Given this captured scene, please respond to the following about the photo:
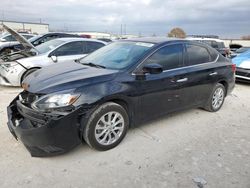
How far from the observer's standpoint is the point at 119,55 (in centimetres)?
385

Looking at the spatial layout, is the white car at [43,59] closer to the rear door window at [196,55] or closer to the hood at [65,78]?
the hood at [65,78]

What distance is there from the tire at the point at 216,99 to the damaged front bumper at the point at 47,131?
3.04 m

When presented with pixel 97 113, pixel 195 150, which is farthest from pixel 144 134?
pixel 97 113

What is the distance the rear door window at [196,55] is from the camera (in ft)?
13.7

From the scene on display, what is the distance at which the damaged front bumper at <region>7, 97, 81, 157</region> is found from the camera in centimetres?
268

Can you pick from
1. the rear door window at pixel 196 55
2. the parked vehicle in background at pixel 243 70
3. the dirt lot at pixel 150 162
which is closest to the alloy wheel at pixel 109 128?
the dirt lot at pixel 150 162

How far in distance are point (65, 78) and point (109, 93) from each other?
2.07 feet

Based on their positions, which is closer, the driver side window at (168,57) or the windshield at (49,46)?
the driver side window at (168,57)

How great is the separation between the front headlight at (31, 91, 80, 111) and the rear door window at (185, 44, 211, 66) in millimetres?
2270

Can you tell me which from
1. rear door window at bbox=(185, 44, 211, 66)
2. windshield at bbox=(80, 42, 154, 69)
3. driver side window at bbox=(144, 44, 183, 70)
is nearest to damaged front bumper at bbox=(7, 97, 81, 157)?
windshield at bbox=(80, 42, 154, 69)

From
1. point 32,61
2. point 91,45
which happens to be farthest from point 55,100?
point 91,45

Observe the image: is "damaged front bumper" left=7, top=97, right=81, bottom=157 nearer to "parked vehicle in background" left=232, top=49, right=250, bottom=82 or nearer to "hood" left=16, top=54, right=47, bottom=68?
"hood" left=16, top=54, right=47, bottom=68

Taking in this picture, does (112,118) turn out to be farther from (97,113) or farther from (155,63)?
(155,63)

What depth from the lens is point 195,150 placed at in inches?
132
